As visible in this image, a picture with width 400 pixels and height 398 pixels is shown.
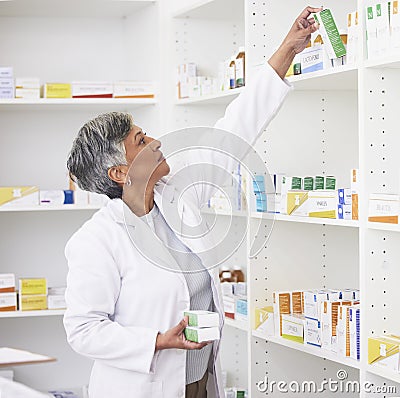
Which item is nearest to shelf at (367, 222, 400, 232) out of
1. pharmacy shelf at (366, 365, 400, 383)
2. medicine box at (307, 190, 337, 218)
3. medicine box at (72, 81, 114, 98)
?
medicine box at (307, 190, 337, 218)

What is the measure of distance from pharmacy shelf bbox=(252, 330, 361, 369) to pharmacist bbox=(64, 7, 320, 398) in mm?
337

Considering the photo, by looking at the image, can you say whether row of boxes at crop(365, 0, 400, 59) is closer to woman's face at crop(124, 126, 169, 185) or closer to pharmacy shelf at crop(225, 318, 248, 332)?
woman's face at crop(124, 126, 169, 185)

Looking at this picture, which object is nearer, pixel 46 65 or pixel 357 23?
pixel 357 23

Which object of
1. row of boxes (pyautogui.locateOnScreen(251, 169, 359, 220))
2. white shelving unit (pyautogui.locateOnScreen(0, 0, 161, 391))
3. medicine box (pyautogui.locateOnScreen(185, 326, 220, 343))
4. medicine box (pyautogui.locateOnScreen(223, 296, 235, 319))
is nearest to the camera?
medicine box (pyautogui.locateOnScreen(185, 326, 220, 343))

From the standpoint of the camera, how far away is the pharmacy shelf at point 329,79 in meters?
2.15

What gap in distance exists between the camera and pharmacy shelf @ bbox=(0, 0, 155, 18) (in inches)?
127

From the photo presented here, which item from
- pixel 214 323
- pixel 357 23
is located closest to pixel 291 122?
pixel 357 23

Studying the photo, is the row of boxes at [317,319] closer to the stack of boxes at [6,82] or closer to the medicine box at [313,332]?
the medicine box at [313,332]

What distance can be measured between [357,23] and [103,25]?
1.73 meters

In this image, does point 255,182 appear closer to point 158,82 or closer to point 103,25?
point 158,82

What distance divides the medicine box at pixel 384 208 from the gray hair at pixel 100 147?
0.64 metres

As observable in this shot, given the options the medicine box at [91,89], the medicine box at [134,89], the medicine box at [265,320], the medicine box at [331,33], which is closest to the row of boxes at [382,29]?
the medicine box at [331,33]

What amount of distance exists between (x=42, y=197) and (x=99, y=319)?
4.31 feet

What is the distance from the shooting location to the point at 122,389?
206cm
